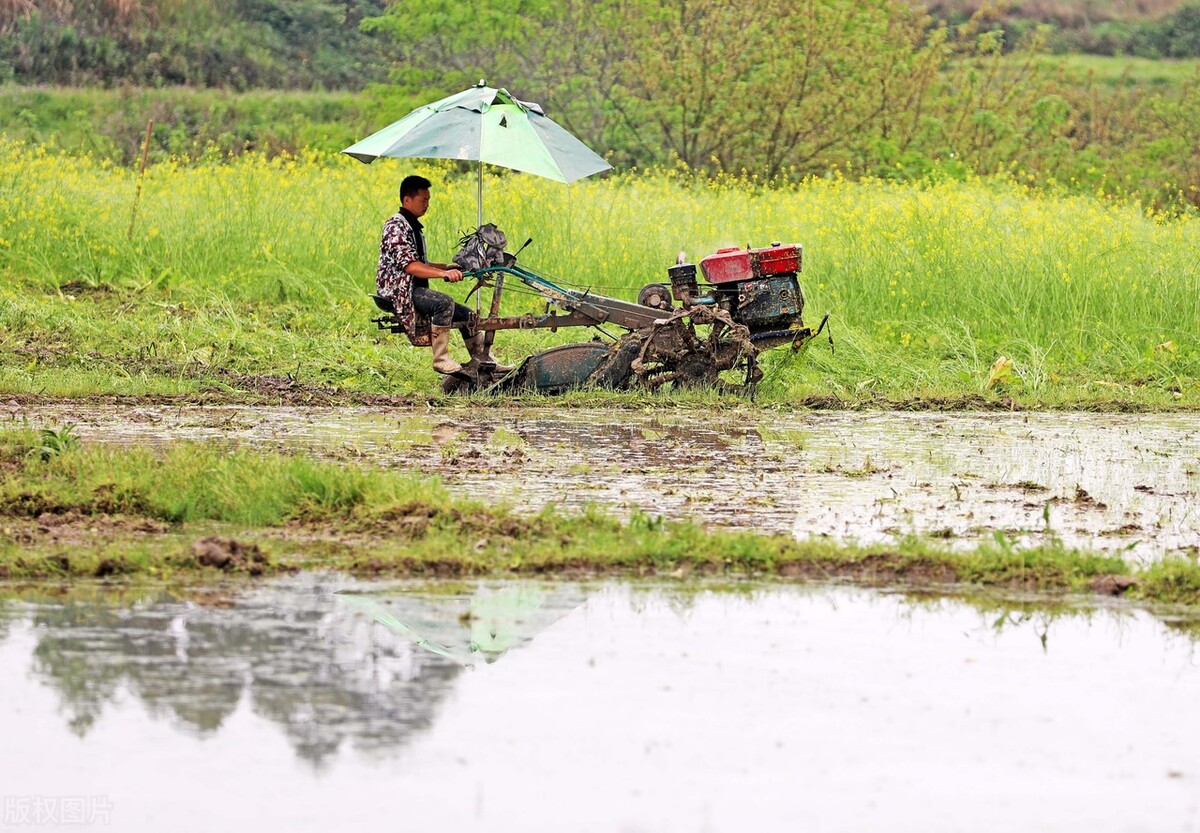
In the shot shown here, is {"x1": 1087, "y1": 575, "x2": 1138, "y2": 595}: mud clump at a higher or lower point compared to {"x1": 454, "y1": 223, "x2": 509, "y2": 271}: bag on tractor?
lower

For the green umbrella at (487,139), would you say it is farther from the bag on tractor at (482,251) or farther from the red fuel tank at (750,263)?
the red fuel tank at (750,263)

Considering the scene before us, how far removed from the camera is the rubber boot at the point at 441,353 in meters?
12.4

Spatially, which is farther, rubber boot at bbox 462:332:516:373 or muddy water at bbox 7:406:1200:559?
rubber boot at bbox 462:332:516:373

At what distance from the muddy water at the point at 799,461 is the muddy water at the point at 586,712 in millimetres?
1614

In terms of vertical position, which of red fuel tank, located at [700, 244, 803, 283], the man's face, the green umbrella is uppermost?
the green umbrella

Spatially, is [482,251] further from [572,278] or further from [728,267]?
[572,278]

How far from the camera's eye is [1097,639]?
6328 mm

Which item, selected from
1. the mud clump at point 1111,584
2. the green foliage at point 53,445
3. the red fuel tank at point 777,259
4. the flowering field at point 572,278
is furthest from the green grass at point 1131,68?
the mud clump at point 1111,584

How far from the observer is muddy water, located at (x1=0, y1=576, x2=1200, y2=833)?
4566 mm

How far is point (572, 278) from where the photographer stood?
17406 millimetres

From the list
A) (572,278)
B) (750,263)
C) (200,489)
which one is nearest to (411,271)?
(750,263)

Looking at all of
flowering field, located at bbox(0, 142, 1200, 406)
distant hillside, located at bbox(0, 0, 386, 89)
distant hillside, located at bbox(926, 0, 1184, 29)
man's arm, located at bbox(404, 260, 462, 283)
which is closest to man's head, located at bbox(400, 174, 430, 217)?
man's arm, located at bbox(404, 260, 462, 283)

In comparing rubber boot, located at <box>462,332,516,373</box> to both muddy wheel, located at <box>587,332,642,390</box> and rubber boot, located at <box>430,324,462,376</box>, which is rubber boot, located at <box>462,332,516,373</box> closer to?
rubber boot, located at <box>430,324,462,376</box>

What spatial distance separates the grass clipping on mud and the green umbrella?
412 centimetres
